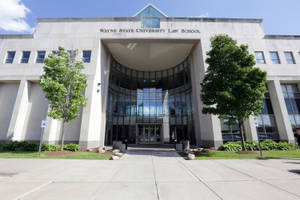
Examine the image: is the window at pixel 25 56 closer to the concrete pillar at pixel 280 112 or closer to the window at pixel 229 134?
the window at pixel 229 134

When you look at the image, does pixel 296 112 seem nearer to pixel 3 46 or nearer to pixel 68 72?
pixel 68 72

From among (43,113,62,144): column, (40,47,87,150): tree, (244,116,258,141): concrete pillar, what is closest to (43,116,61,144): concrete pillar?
(43,113,62,144): column

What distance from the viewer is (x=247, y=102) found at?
10.8 metres

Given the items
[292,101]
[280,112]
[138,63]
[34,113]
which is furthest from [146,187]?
[292,101]

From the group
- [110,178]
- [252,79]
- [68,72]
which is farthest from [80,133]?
[252,79]

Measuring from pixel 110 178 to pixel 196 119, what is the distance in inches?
600

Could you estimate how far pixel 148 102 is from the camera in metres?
24.2

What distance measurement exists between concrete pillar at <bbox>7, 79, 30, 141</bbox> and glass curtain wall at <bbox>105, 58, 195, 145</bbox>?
32.3ft

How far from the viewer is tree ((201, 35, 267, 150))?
34.9ft

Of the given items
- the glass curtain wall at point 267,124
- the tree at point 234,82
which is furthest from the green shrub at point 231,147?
the glass curtain wall at point 267,124

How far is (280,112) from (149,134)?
18664 mm

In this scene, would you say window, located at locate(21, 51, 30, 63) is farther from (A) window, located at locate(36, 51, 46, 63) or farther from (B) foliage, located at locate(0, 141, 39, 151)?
(B) foliage, located at locate(0, 141, 39, 151)

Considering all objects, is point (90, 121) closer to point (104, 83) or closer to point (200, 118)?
point (104, 83)

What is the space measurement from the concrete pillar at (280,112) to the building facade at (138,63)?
0.10 meters
